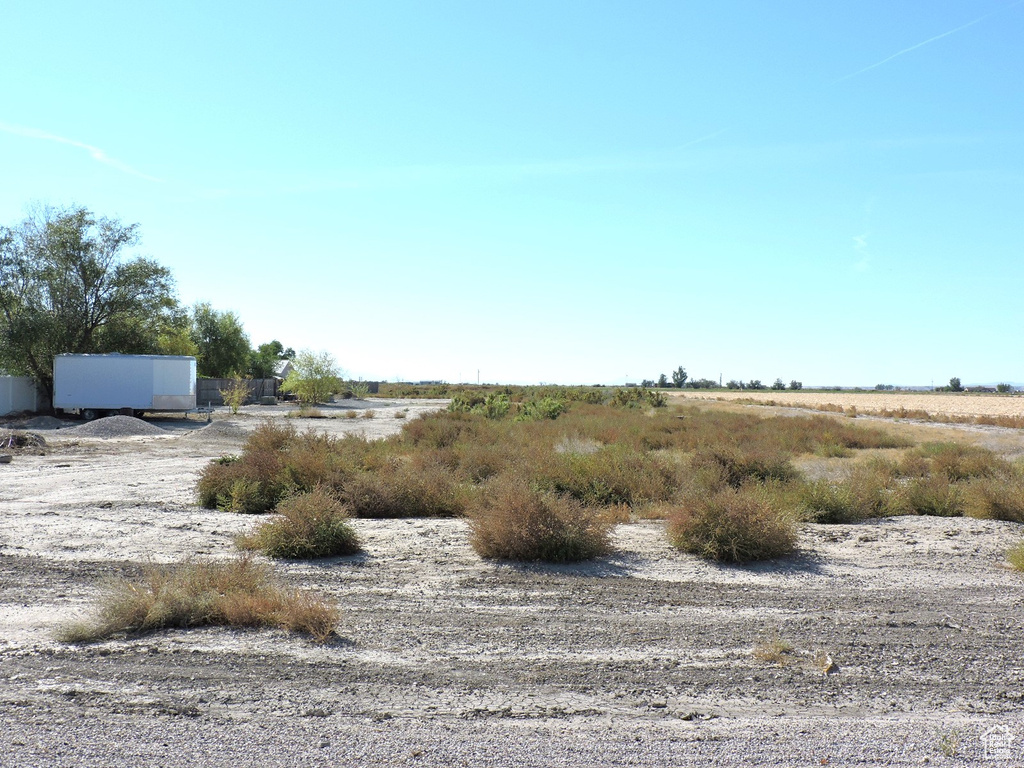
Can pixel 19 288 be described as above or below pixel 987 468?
above

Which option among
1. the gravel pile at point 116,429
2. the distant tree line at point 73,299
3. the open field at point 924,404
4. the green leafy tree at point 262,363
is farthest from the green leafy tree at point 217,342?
Answer: the open field at point 924,404

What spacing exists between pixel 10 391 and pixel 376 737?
44478 mm

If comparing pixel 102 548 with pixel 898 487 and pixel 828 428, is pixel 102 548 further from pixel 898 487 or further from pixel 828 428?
pixel 828 428

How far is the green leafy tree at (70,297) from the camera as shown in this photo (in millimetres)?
42719

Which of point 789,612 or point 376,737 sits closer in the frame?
point 376,737

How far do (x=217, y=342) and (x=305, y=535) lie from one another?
67.0 meters

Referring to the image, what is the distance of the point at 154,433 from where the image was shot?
106ft

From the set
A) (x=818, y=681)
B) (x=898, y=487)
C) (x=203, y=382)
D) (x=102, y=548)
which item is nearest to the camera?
(x=818, y=681)

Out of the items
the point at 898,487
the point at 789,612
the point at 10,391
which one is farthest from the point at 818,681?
the point at 10,391

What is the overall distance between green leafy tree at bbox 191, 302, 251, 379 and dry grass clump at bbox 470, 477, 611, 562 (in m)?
66.5

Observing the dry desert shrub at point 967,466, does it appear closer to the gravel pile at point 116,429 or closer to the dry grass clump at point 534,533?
the dry grass clump at point 534,533

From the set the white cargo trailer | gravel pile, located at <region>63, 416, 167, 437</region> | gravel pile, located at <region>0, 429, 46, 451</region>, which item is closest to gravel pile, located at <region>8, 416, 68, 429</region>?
the white cargo trailer

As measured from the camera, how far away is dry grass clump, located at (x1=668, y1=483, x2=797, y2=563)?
390 inches

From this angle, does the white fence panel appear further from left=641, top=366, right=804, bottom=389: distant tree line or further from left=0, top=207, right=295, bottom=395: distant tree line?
left=641, top=366, right=804, bottom=389: distant tree line
